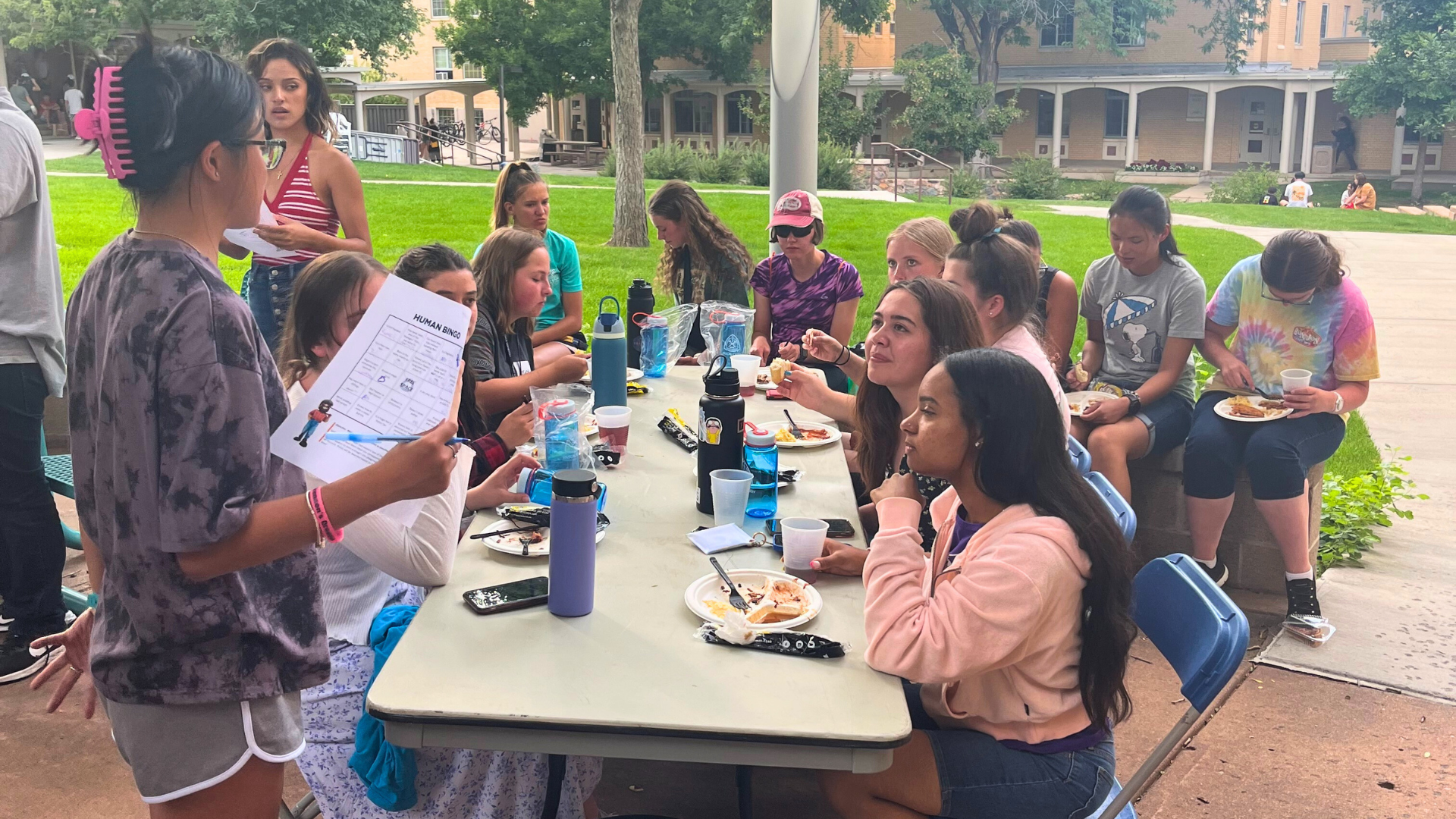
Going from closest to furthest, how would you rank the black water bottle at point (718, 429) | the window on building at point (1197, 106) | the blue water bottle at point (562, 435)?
1. the black water bottle at point (718, 429)
2. the blue water bottle at point (562, 435)
3. the window on building at point (1197, 106)

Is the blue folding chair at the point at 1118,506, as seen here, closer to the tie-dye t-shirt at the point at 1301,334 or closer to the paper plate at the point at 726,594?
the paper plate at the point at 726,594

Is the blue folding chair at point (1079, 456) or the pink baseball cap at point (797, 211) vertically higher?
the pink baseball cap at point (797, 211)

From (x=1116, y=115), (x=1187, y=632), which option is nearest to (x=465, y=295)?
(x=1187, y=632)

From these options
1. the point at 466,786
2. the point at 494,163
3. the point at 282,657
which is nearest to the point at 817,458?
the point at 466,786

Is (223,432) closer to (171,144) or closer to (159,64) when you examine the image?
(171,144)

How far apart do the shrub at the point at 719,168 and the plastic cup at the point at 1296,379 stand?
20230mm

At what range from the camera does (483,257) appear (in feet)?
12.8

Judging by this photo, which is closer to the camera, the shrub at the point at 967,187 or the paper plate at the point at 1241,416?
the paper plate at the point at 1241,416

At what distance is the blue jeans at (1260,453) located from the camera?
13.3 ft

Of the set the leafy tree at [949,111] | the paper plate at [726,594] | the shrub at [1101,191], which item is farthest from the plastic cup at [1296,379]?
the leafy tree at [949,111]

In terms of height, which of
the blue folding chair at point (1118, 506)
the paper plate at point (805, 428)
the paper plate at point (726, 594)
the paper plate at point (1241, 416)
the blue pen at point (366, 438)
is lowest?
the paper plate at point (1241, 416)

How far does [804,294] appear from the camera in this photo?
5.23 meters

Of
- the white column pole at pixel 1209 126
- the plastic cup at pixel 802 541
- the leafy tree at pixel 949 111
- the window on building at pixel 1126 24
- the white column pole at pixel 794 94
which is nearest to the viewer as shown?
the plastic cup at pixel 802 541

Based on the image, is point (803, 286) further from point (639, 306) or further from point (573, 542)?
point (573, 542)
